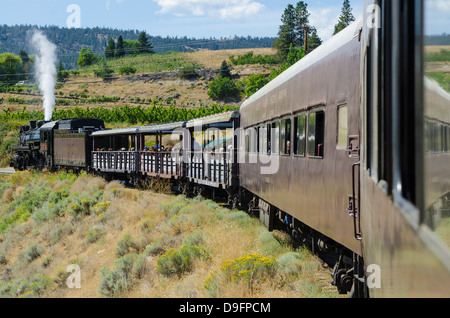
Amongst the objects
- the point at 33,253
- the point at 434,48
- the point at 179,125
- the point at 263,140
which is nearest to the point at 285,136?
the point at 263,140

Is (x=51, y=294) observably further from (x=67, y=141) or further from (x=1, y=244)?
(x=67, y=141)

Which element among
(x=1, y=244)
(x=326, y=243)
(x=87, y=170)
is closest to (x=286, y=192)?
(x=326, y=243)

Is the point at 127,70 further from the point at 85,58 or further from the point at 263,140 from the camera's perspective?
the point at 263,140

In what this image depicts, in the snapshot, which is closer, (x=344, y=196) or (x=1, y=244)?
(x=344, y=196)

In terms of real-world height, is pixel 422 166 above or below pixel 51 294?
above

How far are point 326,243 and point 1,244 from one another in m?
21.2

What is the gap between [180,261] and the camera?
1189 centimetres

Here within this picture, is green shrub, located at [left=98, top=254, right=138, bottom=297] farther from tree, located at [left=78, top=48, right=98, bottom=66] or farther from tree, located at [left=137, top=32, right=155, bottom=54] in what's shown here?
tree, located at [left=137, top=32, right=155, bottom=54]

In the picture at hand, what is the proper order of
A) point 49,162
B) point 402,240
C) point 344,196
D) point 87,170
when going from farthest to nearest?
1. point 49,162
2. point 87,170
3. point 344,196
4. point 402,240

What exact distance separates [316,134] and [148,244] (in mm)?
9689

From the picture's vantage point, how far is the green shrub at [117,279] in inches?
462

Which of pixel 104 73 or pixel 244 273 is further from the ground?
pixel 104 73

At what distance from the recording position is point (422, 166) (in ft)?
4.99

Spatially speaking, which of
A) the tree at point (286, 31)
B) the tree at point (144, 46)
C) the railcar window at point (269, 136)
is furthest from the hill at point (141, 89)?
the railcar window at point (269, 136)
